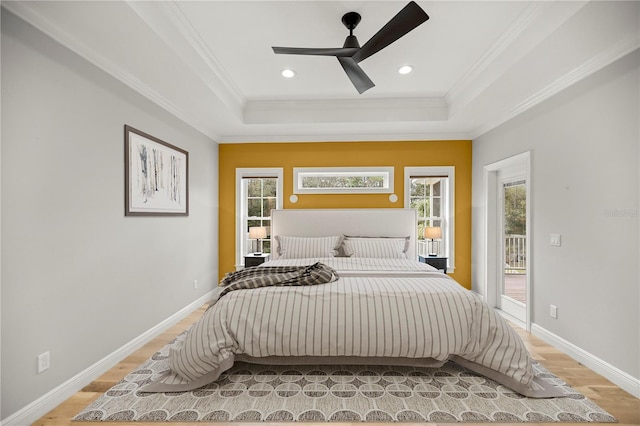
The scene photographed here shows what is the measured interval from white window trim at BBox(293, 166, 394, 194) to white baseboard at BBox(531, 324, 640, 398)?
2545 mm

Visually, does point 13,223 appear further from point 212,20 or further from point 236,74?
point 236,74

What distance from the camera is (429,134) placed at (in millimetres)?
4625

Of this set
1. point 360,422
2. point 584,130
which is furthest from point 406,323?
point 584,130

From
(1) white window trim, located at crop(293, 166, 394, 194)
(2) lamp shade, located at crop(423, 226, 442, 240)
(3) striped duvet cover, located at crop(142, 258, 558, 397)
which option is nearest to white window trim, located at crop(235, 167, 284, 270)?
(1) white window trim, located at crop(293, 166, 394, 194)

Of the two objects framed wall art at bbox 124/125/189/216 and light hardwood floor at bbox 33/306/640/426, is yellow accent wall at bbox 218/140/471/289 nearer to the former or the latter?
framed wall art at bbox 124/125/189/216

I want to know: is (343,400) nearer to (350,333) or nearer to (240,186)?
(350,333)

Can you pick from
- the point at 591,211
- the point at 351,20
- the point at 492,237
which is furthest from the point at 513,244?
the point at 351,20

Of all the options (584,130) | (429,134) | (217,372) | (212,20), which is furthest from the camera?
(429,134)

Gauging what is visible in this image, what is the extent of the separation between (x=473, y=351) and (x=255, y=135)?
3874mm

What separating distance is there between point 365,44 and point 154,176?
7.52 ft

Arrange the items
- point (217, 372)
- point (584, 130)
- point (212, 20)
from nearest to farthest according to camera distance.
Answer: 1. point (217, 372)
2. point (212, 20)
3. point (584, 130)

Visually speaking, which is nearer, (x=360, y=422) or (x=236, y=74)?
(x=360, y=422)

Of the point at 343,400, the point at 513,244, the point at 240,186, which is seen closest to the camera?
the point at 343,400

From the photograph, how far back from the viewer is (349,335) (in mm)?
2195
